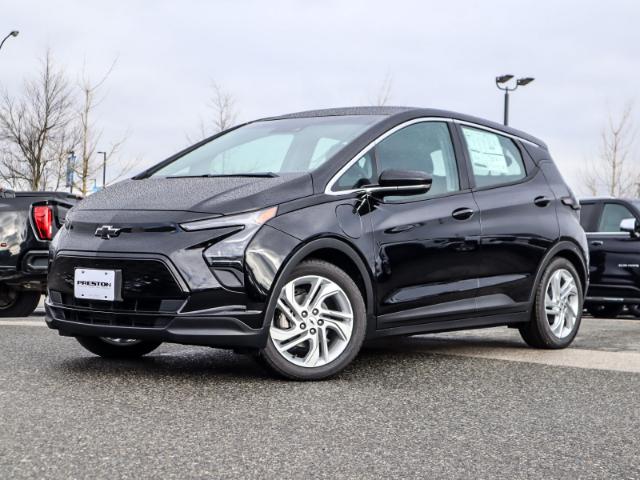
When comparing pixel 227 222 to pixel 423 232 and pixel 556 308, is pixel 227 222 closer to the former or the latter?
pixel 423 232

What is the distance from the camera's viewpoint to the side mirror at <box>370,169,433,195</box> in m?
5.39

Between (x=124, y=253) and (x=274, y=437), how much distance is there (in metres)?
1.46

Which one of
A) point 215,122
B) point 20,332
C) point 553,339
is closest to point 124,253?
point 20,332

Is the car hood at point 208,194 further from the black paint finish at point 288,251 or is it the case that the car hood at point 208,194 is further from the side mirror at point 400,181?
the side mirror at point 400,181

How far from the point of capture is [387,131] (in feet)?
18.9

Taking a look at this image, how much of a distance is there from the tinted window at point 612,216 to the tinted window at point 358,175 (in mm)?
7193

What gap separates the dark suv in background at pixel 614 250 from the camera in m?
11.6

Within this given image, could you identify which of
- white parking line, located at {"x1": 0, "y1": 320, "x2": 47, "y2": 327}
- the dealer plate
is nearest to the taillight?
white parking line, located at {"x1": 0, "y1": 320, "x2": 47, "y2": 327}

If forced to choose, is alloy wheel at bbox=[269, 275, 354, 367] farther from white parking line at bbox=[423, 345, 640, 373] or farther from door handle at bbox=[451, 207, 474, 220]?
white parking line at bbox=[423, 345, 640, 373]

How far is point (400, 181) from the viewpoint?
5.39 meters

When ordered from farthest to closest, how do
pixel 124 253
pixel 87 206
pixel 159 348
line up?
pixel 159 348, pixel 87 206, pixel 124 253

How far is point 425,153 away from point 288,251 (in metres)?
1.53

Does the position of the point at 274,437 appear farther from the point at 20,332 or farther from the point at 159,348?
the point at 20,332

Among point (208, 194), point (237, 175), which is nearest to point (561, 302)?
point (237, 175)
